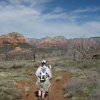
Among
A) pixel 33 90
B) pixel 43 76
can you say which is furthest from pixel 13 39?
pixel 43 76

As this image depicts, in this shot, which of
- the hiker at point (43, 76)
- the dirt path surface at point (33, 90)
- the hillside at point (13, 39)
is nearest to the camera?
the hiker at point (43, 76)

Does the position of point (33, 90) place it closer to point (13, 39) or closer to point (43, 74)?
point (43, 74)

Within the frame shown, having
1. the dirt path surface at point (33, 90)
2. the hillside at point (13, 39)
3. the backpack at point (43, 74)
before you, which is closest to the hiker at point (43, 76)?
the backpack at point (43, 74)

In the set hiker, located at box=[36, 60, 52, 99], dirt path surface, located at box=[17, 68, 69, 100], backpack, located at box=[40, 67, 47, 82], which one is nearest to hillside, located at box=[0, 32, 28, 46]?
dirt path surface, located at box=[17, 68, 69, 100]

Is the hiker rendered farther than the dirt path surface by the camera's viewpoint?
No

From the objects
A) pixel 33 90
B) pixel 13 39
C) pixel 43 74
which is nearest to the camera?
pixel 43 74

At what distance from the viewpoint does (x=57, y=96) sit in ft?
70.0

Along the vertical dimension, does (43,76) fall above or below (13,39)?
below

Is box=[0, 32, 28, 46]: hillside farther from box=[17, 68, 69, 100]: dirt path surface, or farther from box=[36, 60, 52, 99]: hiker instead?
box=[36, 60, 52, 99]: hiker

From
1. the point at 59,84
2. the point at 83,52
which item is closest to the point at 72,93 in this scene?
the point at 59,84

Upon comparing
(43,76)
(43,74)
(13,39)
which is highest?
(13,39)

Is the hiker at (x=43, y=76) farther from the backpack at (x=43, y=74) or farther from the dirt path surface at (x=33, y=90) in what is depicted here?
the dirt path surface at (x=33, y=90)

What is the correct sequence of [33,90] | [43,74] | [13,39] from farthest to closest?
[13,39] < [33,90] < [43,74]

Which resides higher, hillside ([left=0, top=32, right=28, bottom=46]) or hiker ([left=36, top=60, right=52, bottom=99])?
hillside ([left=0, top=32, right=28, bottom=46])
